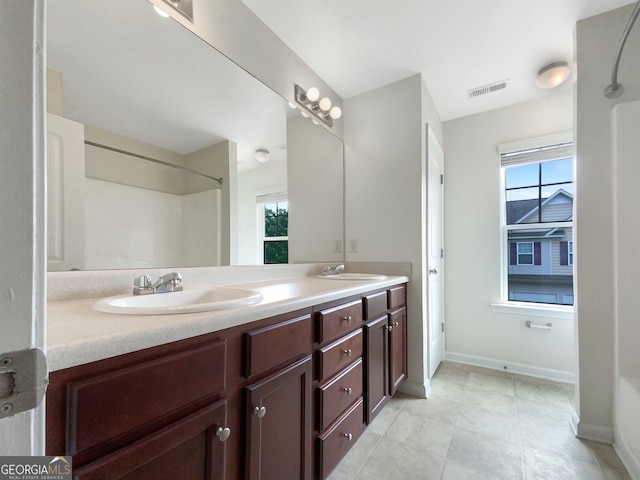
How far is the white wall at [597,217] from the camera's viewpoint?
1.52m

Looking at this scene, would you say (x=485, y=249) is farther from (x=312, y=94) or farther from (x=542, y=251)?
(x=312, y=94)

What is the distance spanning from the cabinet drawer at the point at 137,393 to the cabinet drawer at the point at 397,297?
4.20 ft

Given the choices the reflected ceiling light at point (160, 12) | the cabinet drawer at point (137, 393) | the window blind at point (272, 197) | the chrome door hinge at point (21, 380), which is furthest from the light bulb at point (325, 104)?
the chrome door hinge at point (21, 380)

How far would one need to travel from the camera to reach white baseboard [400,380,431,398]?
2.01 m

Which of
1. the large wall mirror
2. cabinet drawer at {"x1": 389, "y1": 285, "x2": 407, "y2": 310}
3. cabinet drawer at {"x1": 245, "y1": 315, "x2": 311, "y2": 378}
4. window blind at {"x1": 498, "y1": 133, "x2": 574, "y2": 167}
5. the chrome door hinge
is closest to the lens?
the chrome door hinge

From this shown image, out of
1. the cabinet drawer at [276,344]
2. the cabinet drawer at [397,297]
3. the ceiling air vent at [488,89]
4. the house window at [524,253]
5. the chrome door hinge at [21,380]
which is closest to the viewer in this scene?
the chrome door hinge at [21,380]

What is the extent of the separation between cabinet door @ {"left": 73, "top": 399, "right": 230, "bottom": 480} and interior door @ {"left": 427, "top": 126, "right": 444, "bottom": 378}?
1843 millimetres

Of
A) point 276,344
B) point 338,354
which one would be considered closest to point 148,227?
point 276,344

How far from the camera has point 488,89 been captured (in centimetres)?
227

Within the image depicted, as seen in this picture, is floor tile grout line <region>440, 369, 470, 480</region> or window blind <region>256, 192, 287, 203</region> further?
window blind <region>256, 192, 287, 203</region>

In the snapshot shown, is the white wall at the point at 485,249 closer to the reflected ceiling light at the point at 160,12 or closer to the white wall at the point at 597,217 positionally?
the white wall at the point at 597,217

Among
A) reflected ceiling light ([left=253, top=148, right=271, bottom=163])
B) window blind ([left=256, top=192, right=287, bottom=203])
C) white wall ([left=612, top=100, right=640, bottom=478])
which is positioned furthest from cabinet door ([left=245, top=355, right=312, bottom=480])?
white wall ([left=612, top=100, right=640, bottom=478])

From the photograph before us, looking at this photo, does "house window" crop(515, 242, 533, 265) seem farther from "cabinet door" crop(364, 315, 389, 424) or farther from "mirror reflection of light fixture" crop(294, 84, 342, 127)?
"mirror reflection of light fixture" crop(294, 84, 342, 127)

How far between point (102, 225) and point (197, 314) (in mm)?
596
